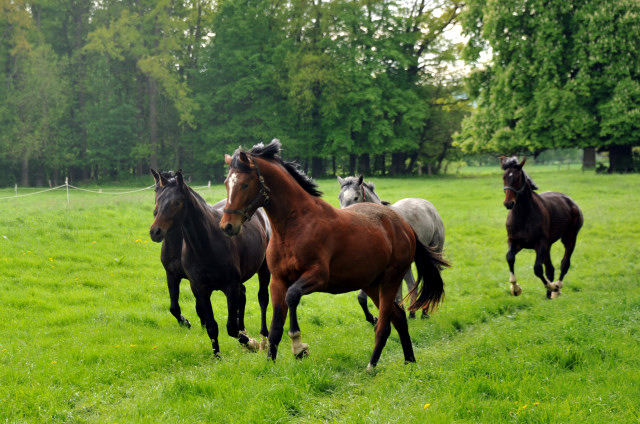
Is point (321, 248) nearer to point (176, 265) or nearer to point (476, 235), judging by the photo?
point (176, 265)

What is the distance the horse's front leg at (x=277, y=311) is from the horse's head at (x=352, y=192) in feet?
12.5

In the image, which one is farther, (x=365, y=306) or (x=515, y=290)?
(x=515, y=290)

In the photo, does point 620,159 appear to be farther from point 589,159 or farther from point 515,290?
point 515,290

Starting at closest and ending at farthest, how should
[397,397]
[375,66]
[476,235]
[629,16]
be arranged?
[397,397], [476,235], [629,16], [375,66]

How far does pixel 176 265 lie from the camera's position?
866 cm

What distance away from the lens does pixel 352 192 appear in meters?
9.64

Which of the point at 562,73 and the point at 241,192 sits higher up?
the point at 562,73

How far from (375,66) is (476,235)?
32983 millimetres

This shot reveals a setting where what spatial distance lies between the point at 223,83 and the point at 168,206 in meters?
47.0

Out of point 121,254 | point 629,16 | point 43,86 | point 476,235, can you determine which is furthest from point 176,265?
point 43,86

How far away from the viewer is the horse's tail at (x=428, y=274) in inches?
290

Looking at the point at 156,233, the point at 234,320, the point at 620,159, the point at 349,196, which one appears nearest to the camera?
the point at 156,233

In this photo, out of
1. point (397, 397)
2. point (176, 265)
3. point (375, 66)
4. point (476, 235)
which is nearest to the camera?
point (397, 397)

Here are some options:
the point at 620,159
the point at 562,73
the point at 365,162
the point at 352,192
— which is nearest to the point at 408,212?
the point at 352,192
